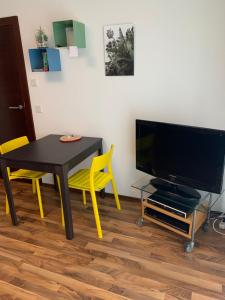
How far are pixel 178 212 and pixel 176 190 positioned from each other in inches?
9.7

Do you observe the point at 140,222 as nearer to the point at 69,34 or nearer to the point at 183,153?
the point at 183,153

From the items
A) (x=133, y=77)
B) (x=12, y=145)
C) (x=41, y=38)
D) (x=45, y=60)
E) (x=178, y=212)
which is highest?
(x=41, y=38)

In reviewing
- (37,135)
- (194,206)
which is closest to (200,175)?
(194,206)

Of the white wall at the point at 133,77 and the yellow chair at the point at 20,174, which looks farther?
the yellow chair at the point at 20,174

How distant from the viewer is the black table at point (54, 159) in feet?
6.97

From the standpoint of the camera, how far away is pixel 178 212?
2.12m

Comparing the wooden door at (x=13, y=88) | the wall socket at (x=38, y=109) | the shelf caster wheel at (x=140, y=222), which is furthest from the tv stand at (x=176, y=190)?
the wooden door at (x=13, y=88)

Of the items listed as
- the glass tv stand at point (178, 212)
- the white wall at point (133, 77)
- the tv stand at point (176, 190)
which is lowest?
the glass tv stand at point (178, 212)

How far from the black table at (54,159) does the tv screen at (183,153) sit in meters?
0.59

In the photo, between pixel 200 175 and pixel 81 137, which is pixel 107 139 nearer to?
pixel 81 137

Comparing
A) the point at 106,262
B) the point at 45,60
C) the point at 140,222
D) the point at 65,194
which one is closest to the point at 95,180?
the point at 65,194

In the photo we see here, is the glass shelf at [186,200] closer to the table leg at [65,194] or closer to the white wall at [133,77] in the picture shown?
the white wall at [133,77]

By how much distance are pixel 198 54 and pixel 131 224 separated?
172 cm

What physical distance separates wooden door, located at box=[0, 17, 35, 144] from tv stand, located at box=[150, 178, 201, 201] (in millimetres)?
1760
